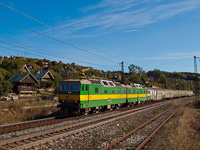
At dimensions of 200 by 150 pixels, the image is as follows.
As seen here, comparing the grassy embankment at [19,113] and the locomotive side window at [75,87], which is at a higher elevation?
the locomotive side window at [75,87]

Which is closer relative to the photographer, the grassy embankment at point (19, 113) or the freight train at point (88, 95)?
the grassy embankment at point (19, 113)

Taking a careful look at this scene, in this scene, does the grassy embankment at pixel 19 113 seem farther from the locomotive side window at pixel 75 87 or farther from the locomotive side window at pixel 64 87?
the locomotive side window at pixel 75 87

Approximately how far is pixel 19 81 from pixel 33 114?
2680cm

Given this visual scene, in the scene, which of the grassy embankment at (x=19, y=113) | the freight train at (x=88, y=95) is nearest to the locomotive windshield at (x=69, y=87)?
the freight train at (x=88, y=95)

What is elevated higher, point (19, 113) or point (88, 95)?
point (88, 95)

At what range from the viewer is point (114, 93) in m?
21.9

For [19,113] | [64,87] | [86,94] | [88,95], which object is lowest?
[19,113]

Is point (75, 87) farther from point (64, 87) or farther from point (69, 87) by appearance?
point (64, 87)

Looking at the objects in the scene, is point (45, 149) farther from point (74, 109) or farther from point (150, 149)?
point (74, 109)

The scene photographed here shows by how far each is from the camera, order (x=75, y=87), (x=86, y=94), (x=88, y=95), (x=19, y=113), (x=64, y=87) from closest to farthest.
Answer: (x=19, y=113)
(x=75, y=87)
(x=86, y=94)
(x=88, y=95)
(x=64, y=87)

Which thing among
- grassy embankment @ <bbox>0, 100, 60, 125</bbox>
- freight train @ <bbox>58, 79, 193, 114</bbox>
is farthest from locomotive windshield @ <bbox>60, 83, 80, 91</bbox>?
grassy embankment @ <bbox>0, 100, 60, 125</bbox>

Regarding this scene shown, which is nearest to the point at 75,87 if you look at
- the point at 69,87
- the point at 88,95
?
the point at 69,87

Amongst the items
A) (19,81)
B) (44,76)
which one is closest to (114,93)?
(19,81)

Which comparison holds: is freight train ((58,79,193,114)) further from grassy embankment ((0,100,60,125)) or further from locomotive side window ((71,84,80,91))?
grassy embankment ((0,100,60,125))
